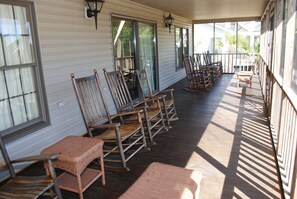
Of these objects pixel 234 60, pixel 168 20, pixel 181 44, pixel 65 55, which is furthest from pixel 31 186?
pixel 234 60

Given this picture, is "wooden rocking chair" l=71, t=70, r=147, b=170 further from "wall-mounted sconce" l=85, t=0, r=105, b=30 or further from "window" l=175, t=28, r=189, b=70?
"window" l=175, t=28, r=189, b=70

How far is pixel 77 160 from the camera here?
86.0 inches

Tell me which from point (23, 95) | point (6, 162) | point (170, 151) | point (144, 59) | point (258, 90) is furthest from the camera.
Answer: point (258, 90)

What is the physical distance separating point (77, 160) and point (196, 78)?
5806mm

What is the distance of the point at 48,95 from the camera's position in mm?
3354

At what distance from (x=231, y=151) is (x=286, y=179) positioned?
86 cm

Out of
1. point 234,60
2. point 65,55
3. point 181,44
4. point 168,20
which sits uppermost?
point 168,20

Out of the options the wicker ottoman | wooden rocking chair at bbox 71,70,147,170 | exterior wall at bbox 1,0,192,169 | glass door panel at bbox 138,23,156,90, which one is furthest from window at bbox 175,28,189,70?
the wicker ottoman

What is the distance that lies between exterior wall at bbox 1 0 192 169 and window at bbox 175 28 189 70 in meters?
4.24

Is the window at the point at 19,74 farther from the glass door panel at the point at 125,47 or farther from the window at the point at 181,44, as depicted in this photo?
the window at the point at 181,44

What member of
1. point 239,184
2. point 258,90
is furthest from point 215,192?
point 258,90

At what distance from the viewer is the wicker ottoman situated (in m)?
1.68

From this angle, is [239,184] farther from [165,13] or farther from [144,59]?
[165,13]

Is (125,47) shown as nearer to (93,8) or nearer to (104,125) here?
(93,8)
